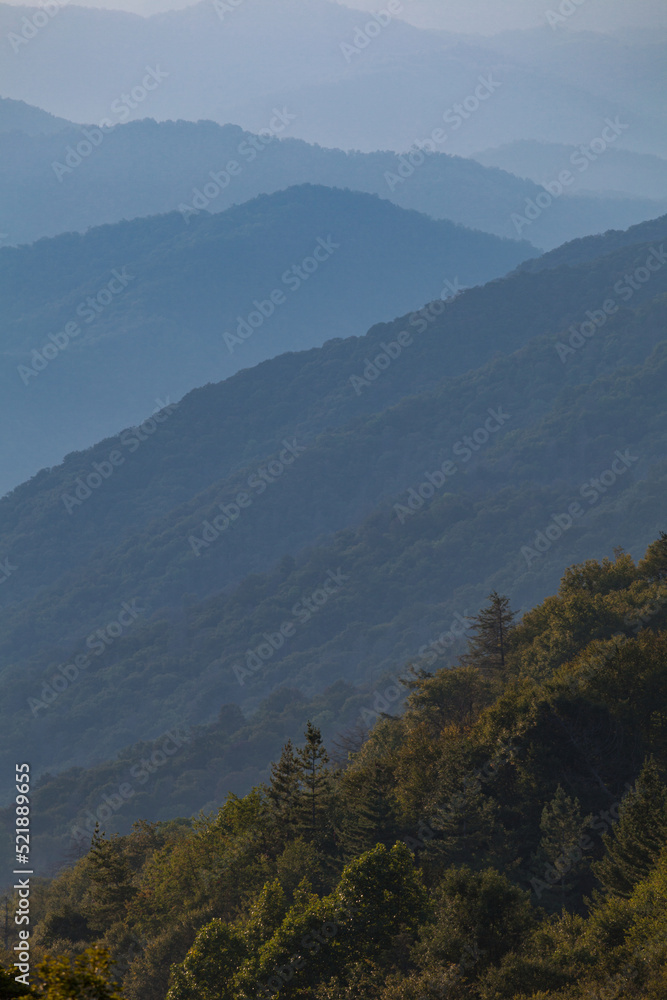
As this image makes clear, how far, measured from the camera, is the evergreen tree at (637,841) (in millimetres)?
34156

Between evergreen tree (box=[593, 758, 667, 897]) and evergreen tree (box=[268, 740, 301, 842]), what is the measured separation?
16767mm

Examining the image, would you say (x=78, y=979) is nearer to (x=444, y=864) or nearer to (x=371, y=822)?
(x=371, y=822)

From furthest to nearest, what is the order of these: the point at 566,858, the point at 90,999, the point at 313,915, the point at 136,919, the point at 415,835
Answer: the point at 136,919
the point at 415,835
the point at 566,858
the point at 313,915
the point at 90,999

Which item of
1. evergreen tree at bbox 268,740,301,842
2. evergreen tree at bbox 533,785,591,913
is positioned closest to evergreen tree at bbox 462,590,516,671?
evergreen tree at bbox 268,740,301,842

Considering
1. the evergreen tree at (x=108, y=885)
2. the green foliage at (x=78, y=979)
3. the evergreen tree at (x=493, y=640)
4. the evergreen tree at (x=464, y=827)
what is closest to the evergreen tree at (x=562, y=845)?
the evergreen tree at (x=464, y=827)

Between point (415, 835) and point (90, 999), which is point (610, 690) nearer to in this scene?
point (415, 835)

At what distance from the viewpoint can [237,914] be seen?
144 ft

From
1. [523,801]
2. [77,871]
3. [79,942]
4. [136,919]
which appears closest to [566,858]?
[523,801]

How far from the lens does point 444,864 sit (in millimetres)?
41594

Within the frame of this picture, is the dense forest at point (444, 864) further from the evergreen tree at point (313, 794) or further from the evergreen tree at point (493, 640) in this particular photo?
the evergreen tree at point (493, 640)

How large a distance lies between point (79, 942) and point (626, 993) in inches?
1364

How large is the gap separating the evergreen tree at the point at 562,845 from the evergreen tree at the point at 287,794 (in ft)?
43.0

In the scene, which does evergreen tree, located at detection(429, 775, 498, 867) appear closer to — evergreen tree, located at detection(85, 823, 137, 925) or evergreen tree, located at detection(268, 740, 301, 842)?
evergreen tree, located at detection(268, 740, 301, 842)

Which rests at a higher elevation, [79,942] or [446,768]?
[446,768]
